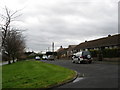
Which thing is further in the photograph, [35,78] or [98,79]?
[35,78]

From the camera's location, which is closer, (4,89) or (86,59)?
(4,89)

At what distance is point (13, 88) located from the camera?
8.65 m

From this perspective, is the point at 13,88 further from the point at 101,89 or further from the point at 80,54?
the point at 80,54

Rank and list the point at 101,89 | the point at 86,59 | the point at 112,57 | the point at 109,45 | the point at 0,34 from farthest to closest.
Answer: the point at 109,45 < the point at 112,57 < the point at 86,59 < the point at 0,34 < the point at 101,89

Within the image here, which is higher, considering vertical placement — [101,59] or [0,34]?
[0,34]

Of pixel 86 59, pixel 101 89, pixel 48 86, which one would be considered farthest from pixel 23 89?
pixel 86 59

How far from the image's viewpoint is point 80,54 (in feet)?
92.3

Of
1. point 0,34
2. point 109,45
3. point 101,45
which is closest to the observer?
point 0,34

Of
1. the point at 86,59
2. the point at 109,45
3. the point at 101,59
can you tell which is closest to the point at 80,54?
the point at 86,59

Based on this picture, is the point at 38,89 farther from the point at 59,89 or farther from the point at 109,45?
the point at 109,45

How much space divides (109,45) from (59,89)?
34.8 meters

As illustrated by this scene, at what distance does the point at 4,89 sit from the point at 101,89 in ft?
14.5

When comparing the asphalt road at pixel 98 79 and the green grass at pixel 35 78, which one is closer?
the asphalt road at pixel 98 79

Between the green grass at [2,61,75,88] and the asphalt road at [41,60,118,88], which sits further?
the green grass at [2,61,75,88]
